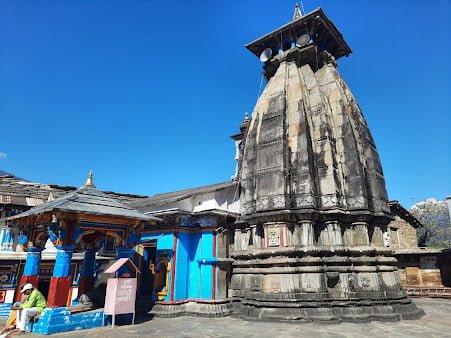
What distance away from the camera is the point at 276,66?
18484mm

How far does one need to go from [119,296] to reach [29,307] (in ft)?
8.70

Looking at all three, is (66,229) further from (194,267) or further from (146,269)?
(146,269)

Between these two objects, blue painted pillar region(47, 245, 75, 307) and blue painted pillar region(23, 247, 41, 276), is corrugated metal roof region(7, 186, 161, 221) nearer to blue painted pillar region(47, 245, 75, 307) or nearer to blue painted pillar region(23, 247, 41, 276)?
blue painted pillar region(47, 245, 75, 307)

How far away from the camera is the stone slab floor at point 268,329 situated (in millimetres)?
9281

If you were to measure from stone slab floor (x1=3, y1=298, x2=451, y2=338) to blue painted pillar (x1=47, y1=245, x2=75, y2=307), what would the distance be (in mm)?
1007

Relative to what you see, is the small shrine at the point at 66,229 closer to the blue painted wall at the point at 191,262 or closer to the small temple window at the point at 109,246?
the blue painted wall at the point at 191,262

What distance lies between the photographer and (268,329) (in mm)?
10031

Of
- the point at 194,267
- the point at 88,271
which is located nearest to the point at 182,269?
the point at 194,267

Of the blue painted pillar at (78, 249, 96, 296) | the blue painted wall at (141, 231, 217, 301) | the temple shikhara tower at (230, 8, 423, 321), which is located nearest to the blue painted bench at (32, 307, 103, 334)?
the blue painted wall at (141, 231, 217, 301)

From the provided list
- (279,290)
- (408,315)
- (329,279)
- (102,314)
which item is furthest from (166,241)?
(408,315)

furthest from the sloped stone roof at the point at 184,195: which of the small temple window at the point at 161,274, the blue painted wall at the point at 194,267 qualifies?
the small temple window at the point at 161,274

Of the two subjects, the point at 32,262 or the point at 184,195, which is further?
the point at 184,195

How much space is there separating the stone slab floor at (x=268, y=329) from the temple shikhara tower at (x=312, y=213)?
2.50ft

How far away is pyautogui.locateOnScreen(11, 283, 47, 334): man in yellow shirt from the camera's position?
382 inches
